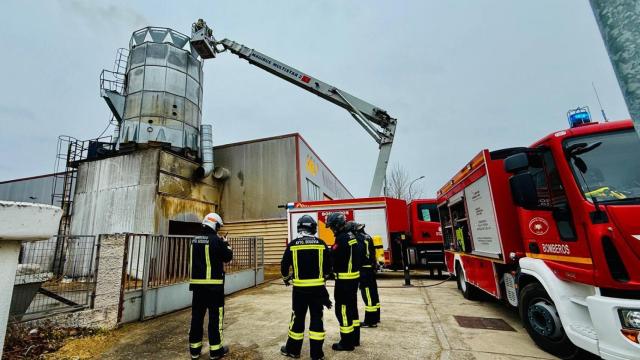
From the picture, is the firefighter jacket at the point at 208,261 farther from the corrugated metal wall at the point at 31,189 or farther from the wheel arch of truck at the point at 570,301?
the corrugated metal wall at the point at 31,189

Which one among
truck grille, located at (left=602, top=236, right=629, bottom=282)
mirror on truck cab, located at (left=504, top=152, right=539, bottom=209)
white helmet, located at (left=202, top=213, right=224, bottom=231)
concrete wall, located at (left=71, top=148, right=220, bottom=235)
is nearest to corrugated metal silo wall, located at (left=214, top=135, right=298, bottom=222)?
concrete wall, located at (left=71, top=148, right=220, bottom=235)

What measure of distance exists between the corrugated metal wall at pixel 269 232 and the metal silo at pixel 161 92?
467 cm

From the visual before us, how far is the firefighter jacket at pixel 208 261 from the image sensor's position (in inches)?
162

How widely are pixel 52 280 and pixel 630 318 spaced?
8540 millimetres

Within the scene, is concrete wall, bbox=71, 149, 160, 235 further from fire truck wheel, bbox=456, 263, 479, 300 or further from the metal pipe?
fire truck wheel, bbox=456, 263, 479, 300

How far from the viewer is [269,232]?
49.2 feet

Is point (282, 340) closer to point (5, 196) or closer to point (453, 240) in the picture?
point (453, 240)

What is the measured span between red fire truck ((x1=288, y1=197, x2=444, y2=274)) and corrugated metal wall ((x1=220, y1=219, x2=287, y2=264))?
3.87 m

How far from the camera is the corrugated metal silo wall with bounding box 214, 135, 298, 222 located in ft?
50.1

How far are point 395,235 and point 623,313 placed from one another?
7425 millimetres

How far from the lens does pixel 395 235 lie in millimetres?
10203

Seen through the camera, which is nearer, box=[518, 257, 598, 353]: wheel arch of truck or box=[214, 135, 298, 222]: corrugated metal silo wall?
box=[518, 257, 598, 353]: wheel arch of truck

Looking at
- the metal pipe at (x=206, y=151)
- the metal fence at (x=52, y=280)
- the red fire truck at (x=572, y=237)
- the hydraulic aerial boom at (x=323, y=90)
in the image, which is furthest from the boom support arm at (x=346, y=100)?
the metal fence at (x=52, y=280)

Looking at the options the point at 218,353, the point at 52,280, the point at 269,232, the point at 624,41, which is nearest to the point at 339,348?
the point at 218,353
